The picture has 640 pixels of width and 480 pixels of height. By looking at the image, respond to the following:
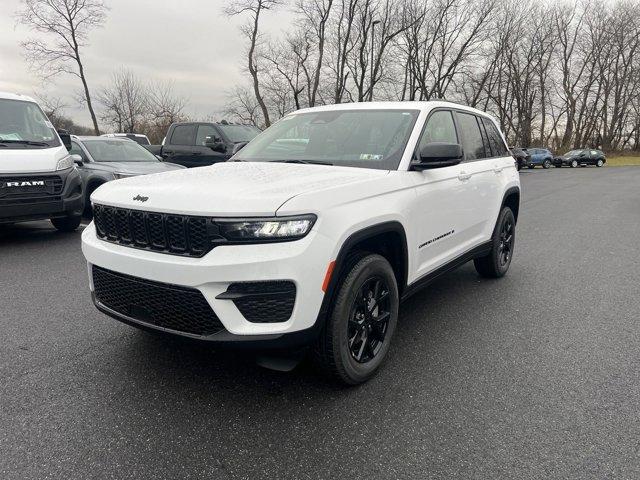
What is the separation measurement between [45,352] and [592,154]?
44.6 m

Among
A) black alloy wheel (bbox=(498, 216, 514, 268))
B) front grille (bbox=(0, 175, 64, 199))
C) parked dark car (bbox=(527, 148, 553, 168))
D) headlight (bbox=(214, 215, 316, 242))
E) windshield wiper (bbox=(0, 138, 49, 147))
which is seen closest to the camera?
headlight (bbox=(214, 215, 316, 242))

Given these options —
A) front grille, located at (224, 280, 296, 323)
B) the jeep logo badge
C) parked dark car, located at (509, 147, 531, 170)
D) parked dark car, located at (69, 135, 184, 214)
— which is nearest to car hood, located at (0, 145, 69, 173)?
the jeep logo badge

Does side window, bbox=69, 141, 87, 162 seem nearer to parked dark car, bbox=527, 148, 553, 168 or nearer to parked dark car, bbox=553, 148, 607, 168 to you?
parked dark car, bbox=527, 148, 553, 168

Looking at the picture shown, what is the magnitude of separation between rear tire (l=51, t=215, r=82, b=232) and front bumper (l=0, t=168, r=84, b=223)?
0.54 m

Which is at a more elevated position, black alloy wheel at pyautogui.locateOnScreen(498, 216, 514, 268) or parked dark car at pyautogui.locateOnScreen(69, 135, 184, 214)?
parked dark car at pyautogui.locateOnScreen(69, 135, 184, 214)

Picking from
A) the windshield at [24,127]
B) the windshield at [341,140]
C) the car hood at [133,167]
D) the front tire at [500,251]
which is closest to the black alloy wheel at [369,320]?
the windshield at [341,140]

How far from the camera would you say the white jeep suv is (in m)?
2.34

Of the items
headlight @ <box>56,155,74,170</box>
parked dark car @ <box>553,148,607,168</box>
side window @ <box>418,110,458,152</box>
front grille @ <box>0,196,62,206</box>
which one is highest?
side window @ <box>418,110,458,152</box>

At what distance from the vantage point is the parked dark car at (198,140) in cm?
1215

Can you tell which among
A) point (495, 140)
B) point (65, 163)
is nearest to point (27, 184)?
point (65, 163)

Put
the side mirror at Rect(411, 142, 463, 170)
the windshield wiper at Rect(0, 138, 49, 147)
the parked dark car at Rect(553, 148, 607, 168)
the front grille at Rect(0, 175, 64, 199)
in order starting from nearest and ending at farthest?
1. the side mirror at Rect(411, 142, 463, 170)
2. the front grille at Rect(0, 175, 64, 199)
3. the windshield wiper at Rect(0, 138, 49, 147)
4. the parked dark car at Rect(553, 148, 607, 168)

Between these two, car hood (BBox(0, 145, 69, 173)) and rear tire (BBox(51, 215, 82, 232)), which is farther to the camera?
rear tire (BBox(51, 215, 82, 232))

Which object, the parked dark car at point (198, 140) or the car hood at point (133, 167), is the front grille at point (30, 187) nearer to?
the car hood at point (133, 167)

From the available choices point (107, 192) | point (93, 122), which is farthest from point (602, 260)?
point (93, 122)
